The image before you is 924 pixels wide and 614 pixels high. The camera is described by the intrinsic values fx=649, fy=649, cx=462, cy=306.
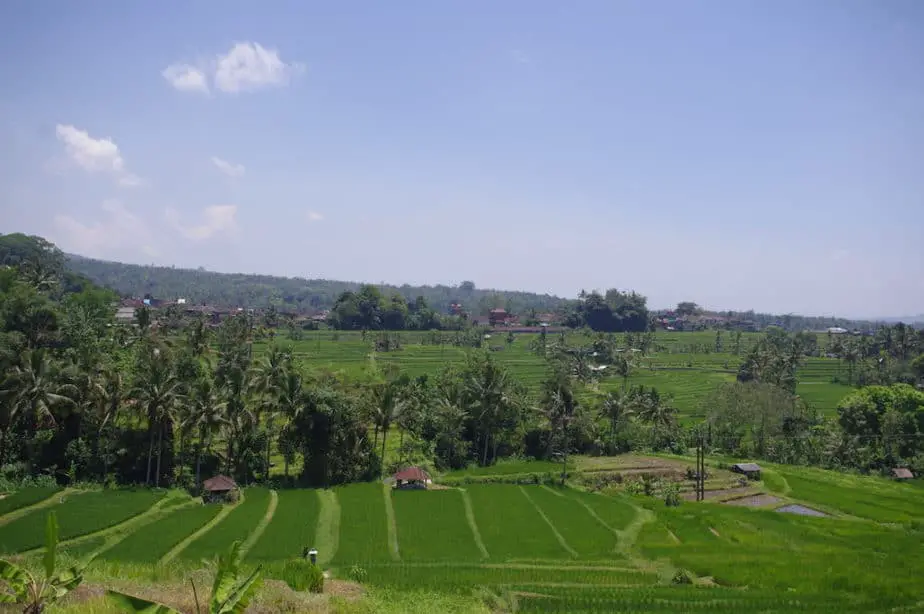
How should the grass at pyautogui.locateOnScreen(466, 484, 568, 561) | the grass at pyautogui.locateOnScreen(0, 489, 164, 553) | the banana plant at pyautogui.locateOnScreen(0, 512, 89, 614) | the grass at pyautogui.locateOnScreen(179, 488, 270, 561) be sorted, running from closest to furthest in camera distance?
1. the banana plant at pyautogui.locateOnScreen(0, 512, 89, 614)
2. the grass at pyautogui.locateOnScreen(0, 489, 164, 553)
3. the grass at pyautogui.locateOnScreen(179, 488, 270, 561)
4. the grass at pyautogui.locateOnScreen(466, 484, 568, 561)

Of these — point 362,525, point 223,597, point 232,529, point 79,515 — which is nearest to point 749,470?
point 362,525

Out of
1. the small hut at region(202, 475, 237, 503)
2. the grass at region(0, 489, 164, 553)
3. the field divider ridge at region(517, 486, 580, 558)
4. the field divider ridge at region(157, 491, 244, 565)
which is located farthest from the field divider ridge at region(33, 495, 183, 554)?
the field divider ridge at region(517, 486, 580, 558)

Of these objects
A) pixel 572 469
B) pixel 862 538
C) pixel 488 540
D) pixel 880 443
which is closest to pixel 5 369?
pixel 488 540

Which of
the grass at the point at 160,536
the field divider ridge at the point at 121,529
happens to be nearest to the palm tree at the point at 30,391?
the field divider ridge at the point at 121,529

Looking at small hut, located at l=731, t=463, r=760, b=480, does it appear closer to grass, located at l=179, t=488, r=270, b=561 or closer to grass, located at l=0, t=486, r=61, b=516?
grass, located at l=179, t=488, r=270, b=561

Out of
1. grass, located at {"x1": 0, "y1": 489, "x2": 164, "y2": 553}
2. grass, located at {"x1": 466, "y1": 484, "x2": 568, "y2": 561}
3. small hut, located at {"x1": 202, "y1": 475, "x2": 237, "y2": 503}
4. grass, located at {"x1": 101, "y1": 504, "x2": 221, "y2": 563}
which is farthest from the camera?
small hut, located at {"x1": 202, "y1": 475, "x2": 237, "y2": 503}

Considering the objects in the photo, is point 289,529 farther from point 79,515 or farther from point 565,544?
point 565,544

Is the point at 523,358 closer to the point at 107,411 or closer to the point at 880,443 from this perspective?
the point at 880,443

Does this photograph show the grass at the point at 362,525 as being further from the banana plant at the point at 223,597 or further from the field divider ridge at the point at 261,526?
the banana plant at the point at 223,597
